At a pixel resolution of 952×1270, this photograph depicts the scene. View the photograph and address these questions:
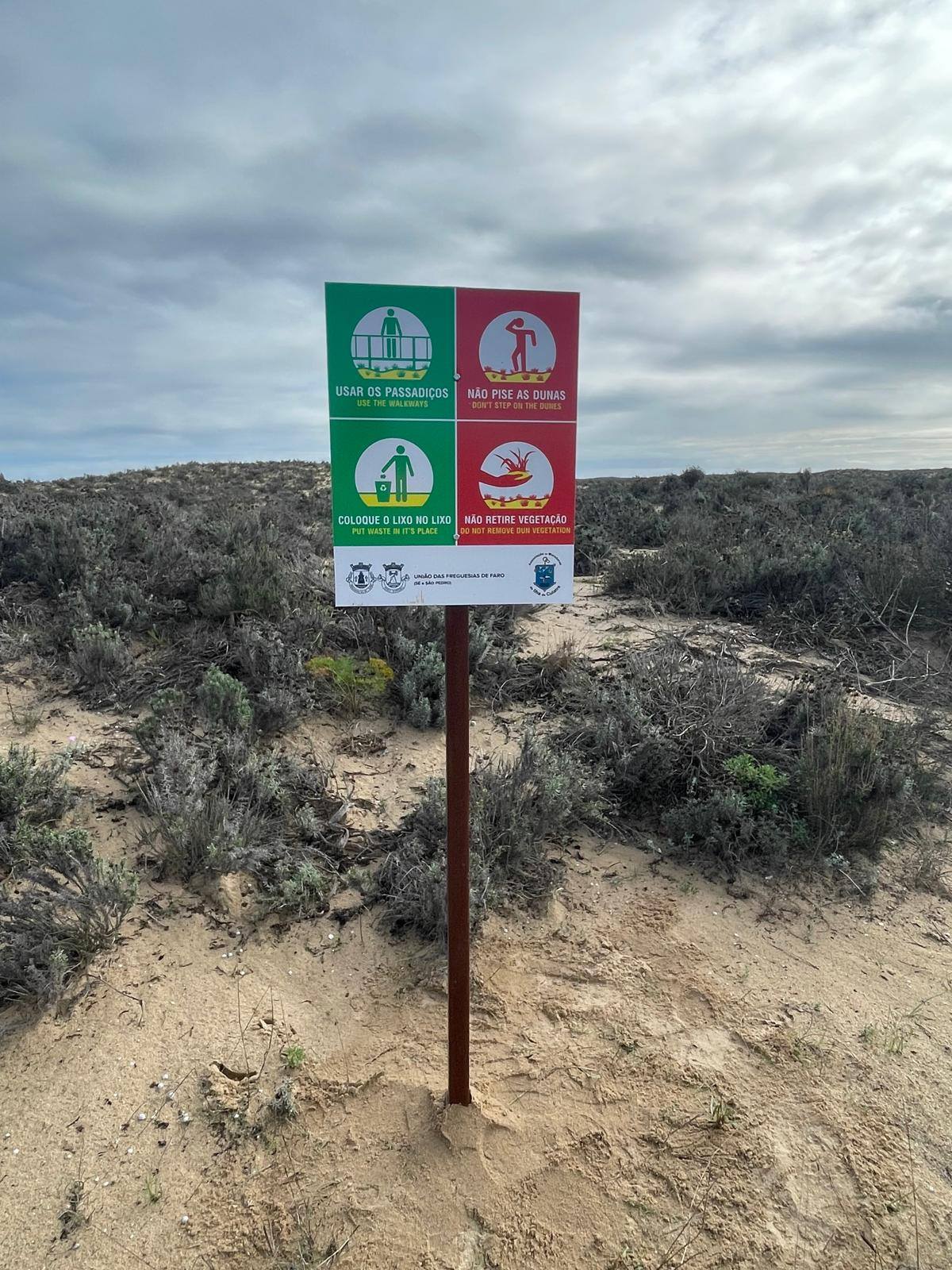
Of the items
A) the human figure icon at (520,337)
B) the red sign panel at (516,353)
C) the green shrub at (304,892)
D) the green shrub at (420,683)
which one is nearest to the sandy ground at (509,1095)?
the green shrub at (304,892)

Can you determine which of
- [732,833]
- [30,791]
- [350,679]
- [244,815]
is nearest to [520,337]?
[244,815]

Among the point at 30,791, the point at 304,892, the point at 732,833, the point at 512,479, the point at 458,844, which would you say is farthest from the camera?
the point at 732,833

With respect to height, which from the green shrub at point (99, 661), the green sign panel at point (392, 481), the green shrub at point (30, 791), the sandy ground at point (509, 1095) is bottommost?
the sandy ground at point (509, 1095)

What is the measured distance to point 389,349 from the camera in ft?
6.30

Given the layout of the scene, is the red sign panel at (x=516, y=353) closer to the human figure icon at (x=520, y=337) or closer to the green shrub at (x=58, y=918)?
the human figure icon at (x=520, y=337)

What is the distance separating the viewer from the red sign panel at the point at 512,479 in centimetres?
201

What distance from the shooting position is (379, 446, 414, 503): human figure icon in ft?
6.47

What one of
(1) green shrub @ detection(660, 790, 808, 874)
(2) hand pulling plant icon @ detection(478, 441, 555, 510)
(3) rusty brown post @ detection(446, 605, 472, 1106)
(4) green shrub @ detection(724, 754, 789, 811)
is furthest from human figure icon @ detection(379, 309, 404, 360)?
(4) green shrub @ detection(724, 754, 789, 811)

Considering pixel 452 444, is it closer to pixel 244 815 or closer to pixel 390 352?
pixel 390 352

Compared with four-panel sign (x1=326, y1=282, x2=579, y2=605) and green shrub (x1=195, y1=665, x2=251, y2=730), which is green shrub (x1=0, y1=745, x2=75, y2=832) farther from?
four-panel sign (x1=326, y1=282, x2=579, y2=605)

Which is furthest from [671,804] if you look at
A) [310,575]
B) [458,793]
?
[310,575]

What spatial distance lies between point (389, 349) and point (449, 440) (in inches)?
11.5

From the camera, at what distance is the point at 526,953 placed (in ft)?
10.7

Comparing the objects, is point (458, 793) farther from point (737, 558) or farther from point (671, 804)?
point (737, 558)
